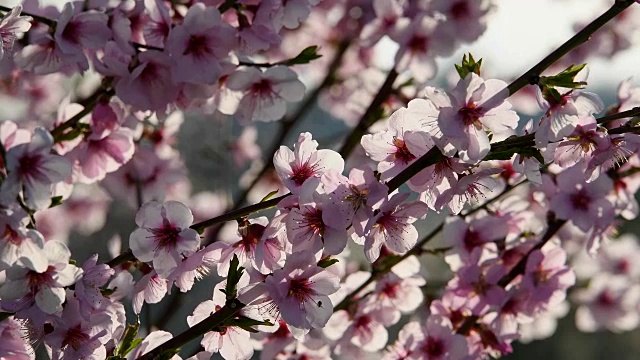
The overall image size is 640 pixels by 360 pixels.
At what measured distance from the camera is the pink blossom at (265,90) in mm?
1436

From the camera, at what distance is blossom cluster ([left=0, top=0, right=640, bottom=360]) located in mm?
1040

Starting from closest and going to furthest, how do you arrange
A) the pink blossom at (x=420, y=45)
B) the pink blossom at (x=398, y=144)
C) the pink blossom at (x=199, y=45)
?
the pink blossom at (x=398, y=144)
the pink blossom at (x=199, y=45)
the pink blossom at (x=420, y=45)

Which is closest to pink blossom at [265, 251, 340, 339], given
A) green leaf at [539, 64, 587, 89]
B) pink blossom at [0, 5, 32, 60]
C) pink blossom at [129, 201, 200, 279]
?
pink blossom at [129, 201, 200, 279]

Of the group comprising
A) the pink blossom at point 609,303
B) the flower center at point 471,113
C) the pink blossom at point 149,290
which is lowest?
the pink blossom at point 609,303

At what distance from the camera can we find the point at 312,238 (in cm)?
105

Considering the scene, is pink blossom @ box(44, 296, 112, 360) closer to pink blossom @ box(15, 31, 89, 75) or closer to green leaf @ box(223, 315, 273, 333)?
green leaf @ box(223, 315, 273, 333)

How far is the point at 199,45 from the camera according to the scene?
1334 millimetres

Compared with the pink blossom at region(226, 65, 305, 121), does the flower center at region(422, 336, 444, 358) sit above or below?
below

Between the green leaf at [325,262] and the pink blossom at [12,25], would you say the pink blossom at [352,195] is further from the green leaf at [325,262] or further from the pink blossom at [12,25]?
the pink blossom at [12,25]

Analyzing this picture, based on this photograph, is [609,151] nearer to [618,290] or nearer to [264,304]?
[264,304]

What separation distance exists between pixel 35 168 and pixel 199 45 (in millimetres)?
448

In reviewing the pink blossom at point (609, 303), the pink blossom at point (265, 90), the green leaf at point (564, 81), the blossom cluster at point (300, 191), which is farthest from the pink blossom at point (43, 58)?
the pink blossom at point (609, 303)

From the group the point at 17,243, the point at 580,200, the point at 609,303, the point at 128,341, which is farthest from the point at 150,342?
the point at 609,303

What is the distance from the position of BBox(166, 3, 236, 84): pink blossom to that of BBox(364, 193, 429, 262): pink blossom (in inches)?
16.2
